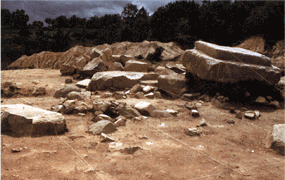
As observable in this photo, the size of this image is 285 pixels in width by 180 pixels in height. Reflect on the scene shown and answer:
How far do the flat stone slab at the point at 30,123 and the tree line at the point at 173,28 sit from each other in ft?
21.5

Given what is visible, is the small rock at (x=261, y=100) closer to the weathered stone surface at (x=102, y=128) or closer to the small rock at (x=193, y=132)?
the small rock at (x=193, y=132)

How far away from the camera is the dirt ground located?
5.37ft

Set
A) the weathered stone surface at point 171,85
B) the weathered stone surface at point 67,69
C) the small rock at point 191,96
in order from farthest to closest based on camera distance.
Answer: the weathered stone surface at point 67,69 → the weathered stone surface at point 171,85 → the small rock at point 191,96

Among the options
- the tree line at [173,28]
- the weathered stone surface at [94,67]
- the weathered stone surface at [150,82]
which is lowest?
the weathered stone surface at [150,82]

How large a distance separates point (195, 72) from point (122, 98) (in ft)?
6.66

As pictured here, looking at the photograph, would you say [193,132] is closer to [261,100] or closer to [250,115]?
[250,115]

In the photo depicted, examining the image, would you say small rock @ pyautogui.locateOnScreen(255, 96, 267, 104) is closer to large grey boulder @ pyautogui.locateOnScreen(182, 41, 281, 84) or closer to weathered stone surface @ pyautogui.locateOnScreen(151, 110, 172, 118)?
large grey boulder @ pyautogui.locateOnScreen(182, 41, 281, 84)

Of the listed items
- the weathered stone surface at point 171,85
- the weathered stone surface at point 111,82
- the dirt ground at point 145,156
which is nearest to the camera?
the dirt ground at point 145,156

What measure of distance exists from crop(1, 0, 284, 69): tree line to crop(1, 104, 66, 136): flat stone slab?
656 cm

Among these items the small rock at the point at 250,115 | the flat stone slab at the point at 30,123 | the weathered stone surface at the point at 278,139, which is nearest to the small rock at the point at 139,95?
the small rock at the point at 250,115

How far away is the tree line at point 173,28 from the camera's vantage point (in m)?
9.89

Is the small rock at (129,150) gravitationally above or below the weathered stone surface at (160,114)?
above

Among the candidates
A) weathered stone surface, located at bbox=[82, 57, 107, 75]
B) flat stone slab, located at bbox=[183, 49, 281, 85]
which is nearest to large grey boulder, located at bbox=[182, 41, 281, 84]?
flat stone slab, located at bbox=[183, 49, 281, 85]

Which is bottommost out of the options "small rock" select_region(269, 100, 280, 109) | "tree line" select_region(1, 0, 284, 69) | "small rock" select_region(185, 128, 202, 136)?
"small rock" select_region(185, 128, 202, 136)
